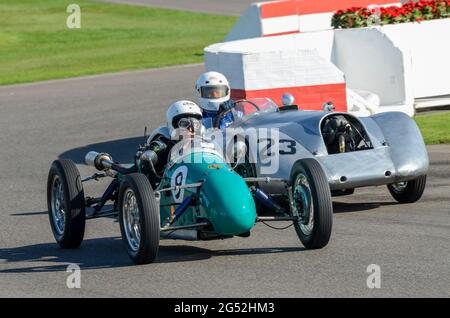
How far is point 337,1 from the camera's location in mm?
23188

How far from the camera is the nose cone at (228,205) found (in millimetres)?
9148

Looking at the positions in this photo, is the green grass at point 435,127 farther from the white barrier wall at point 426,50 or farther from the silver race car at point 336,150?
the silver race car at point 336,150

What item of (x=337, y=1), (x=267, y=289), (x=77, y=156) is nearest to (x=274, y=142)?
(x=267, y=289)

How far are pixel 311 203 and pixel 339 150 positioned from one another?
215cm

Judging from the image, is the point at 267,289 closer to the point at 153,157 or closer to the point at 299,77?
the point at 153,157

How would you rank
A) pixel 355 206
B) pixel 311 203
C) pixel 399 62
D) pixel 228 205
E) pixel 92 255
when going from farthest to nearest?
pixel 399 62 < pixel 355 206 < pixel 92 255 < pixel 311 203 < pixel 228 205

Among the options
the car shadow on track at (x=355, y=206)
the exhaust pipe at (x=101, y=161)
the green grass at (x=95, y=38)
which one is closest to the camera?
the exhaust pipe at (x=101, y=161)

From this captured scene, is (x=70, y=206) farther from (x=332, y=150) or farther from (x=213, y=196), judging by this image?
(x=332, y=150)

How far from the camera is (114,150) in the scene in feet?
54.9

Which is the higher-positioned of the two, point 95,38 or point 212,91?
point 95,38

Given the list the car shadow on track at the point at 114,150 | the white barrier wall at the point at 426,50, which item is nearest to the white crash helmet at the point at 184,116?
the car shadow on track at the point at 114,150

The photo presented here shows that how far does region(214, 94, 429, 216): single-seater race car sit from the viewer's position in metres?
11.2

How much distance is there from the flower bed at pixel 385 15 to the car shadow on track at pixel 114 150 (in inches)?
161

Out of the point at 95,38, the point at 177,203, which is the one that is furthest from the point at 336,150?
the point at 95,38
